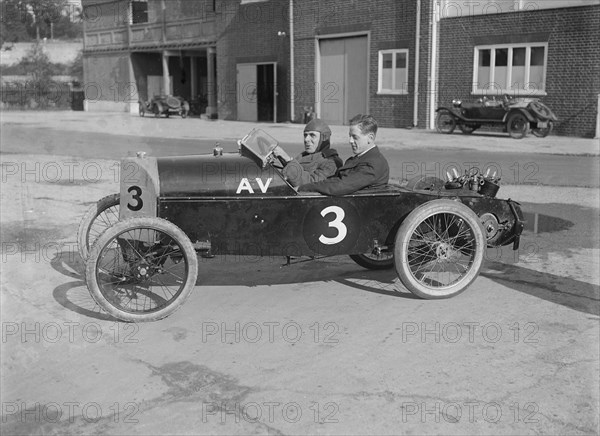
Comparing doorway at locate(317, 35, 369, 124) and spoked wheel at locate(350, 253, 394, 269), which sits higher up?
doorway at locate(317, 35, 369, 124)

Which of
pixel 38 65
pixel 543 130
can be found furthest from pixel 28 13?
pixel 543 130

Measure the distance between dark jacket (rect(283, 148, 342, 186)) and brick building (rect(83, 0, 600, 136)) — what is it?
57.6 feet

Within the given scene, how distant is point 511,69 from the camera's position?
23188 millimetres

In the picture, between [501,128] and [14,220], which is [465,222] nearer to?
[14,220]

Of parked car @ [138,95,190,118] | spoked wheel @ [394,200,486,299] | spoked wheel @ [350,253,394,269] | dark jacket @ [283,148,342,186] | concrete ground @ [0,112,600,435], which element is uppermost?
parked car @ [138,95,190,118]

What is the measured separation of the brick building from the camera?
2184 cm

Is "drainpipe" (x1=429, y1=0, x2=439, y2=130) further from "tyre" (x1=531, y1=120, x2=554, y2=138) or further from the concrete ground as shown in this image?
the concrete ground

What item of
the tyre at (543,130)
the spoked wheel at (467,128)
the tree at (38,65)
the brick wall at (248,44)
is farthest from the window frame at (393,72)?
the tree at (38,65)

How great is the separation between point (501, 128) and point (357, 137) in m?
17.9

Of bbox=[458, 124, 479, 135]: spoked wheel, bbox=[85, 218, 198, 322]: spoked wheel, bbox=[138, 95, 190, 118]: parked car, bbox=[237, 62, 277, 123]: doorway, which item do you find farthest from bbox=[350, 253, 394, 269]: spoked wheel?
bbox=[138, 95, 190, 118]: parked car

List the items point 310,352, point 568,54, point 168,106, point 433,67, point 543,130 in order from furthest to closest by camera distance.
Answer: point 168,106
point 433,67
point 568,54
point 543,130
point 310,352

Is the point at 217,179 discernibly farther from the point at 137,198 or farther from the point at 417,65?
the point at 417,65

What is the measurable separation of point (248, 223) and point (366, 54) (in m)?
23.5

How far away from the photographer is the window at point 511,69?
22484mm
